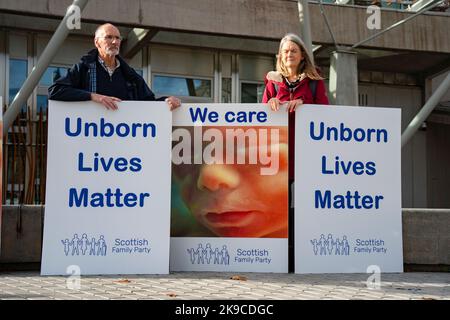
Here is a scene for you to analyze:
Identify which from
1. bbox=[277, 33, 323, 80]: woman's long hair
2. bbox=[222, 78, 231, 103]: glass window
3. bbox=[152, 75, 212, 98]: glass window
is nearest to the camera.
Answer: bbox=[277, 33, 323, 80]: woman's long hair

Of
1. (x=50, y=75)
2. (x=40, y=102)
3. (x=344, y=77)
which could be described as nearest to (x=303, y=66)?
(x=344, y=77)

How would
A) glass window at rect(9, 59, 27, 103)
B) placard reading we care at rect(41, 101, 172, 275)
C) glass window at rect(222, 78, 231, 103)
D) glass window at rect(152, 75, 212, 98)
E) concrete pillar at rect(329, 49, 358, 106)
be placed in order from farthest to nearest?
1. glass window at rect(222, 78, 231, 103)
2. glass window at rect(152, 75, 212, 98)
3. concrete pillar at rect(329, 49, 358, 106)
4. glass window at rect(9, 59, 27, 103)
5. placard reading we care at rect(41, 101, 172, 275)

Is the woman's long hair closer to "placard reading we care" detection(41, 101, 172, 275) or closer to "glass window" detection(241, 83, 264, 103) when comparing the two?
"placard reading we care" detection(41, 101, 172, 275)

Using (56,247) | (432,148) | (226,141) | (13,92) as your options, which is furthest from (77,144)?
(432,148)

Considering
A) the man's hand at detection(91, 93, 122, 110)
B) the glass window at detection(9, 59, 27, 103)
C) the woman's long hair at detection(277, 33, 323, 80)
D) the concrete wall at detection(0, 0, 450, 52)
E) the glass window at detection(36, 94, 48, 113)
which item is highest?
the concrete wall at detection(0, 0, 450, 52)

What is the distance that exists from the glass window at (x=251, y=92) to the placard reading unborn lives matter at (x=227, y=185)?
12.7 metres

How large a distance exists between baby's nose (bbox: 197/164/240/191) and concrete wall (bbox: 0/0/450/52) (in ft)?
30.5

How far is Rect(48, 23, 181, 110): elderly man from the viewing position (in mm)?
4938

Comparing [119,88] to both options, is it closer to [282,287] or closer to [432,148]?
[282,287]

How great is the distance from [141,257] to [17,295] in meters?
1.16

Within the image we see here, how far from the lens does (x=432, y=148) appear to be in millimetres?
20812

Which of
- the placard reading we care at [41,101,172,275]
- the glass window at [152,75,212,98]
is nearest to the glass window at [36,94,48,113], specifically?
the glass window at [152,75,212,98]

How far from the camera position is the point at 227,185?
17.0 ft

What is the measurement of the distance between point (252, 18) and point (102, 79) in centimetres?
1042
